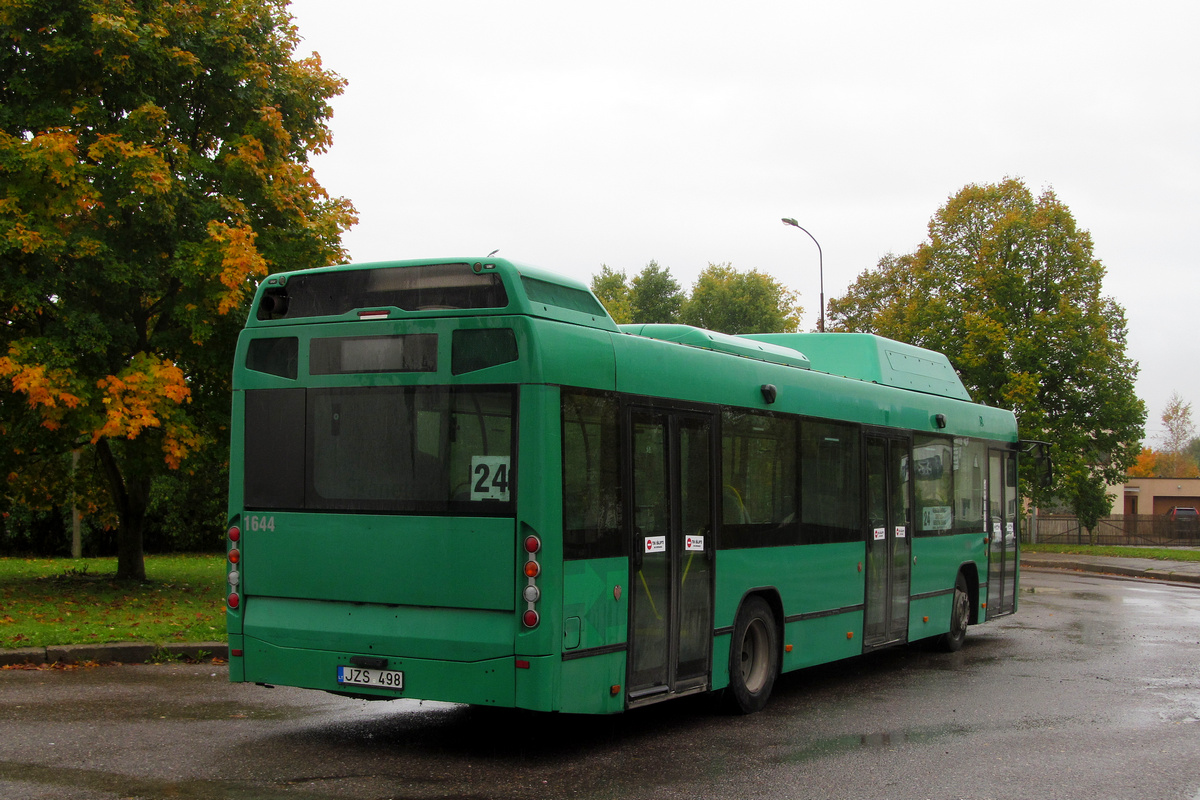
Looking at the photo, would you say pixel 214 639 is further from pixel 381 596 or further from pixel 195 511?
pixel 195 511

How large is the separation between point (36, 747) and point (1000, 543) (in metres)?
11.6

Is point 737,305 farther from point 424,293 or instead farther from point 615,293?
point 424,293

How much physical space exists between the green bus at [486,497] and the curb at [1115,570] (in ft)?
83.1

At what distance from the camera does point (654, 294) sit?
75.9 m

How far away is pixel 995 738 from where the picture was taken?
8.22m

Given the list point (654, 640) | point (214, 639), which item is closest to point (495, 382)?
point (654, 640)

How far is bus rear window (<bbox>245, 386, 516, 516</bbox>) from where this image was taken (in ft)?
22.6

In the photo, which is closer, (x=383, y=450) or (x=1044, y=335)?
(x=383, y=450)

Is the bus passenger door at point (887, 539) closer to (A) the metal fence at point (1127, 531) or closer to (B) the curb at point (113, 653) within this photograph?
(B) the curb at point (113, 653)

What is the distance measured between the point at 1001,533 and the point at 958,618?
5.72ft

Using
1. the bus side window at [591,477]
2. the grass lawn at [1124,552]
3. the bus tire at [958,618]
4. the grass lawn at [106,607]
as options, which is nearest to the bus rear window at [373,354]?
the bus side window at [591,477]

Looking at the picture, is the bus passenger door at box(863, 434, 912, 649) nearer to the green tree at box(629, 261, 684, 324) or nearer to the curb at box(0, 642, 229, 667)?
the curb at box(0, 642, 229, 667)

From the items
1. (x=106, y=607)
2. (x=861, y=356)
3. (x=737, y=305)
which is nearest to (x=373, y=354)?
(x=861, y=356)

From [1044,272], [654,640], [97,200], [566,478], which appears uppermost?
[1044,272]
